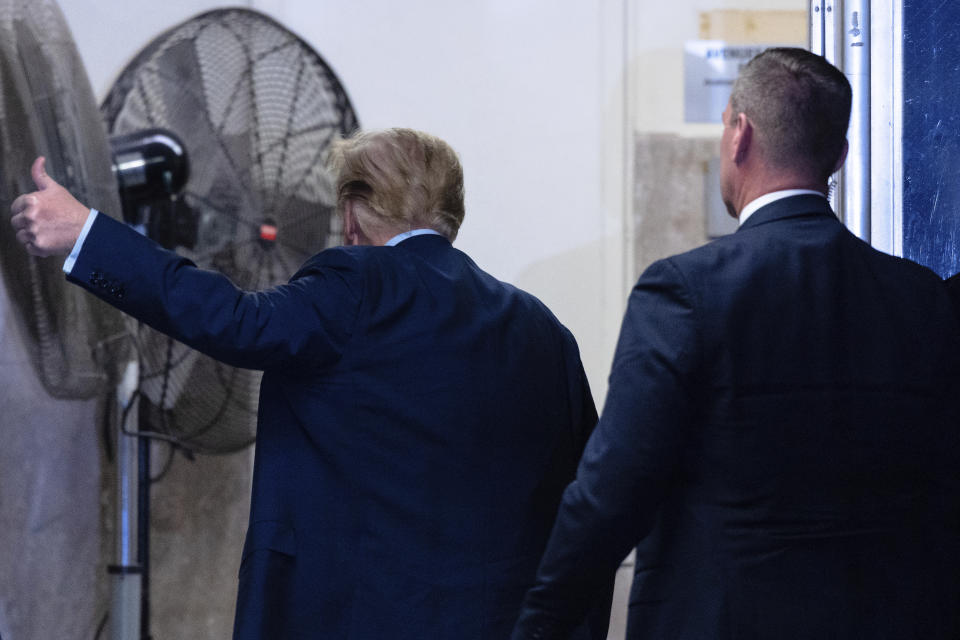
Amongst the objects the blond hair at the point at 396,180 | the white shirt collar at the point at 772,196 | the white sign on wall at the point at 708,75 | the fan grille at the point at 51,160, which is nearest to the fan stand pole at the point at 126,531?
the fan grille at the point at 51,160

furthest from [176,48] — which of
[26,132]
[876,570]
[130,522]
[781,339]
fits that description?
[876,570]

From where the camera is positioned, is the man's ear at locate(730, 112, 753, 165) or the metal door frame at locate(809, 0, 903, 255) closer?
the man's ear at locate(730, 112, 753, 165)

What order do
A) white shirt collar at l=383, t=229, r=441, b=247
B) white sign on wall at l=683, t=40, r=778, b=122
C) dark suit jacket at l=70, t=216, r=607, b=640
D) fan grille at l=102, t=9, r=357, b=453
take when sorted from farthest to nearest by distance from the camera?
white sign on wall at l=683, t=40, r=778, b=122, fan grille at l=102, t=9, r=357, b=453, white shirt collar at l=383, t=229, r=441, b=247, dark suit jacket at l=70, t=216, r=607, b=640

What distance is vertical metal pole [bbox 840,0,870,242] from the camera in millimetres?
2078

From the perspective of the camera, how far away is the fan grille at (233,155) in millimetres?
2631

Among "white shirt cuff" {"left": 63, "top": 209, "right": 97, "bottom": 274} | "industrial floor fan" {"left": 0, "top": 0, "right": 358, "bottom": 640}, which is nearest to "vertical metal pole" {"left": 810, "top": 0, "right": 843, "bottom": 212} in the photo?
"industrial floor fan" {"left": 0, "top": 0, "right": 358, "bottom": 640}

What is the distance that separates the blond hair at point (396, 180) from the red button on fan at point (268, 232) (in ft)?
2.42

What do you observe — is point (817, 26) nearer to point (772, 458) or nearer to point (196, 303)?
point (772, 458)

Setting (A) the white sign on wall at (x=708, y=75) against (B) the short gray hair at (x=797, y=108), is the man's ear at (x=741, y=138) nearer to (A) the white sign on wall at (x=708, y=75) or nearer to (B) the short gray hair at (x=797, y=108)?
(B) the short gray hair at (x=797, y=108)

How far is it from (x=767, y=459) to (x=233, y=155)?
1.72 metres

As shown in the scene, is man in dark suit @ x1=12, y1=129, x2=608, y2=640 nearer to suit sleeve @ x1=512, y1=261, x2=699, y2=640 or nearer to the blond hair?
the blond hair

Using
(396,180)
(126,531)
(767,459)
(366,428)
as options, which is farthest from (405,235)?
(126,531)

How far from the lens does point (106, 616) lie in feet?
10.00

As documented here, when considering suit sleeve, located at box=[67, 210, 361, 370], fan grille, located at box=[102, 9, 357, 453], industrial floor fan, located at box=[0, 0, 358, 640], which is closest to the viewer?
suit sleeve, located at box=[67, 210, 361, 370]
